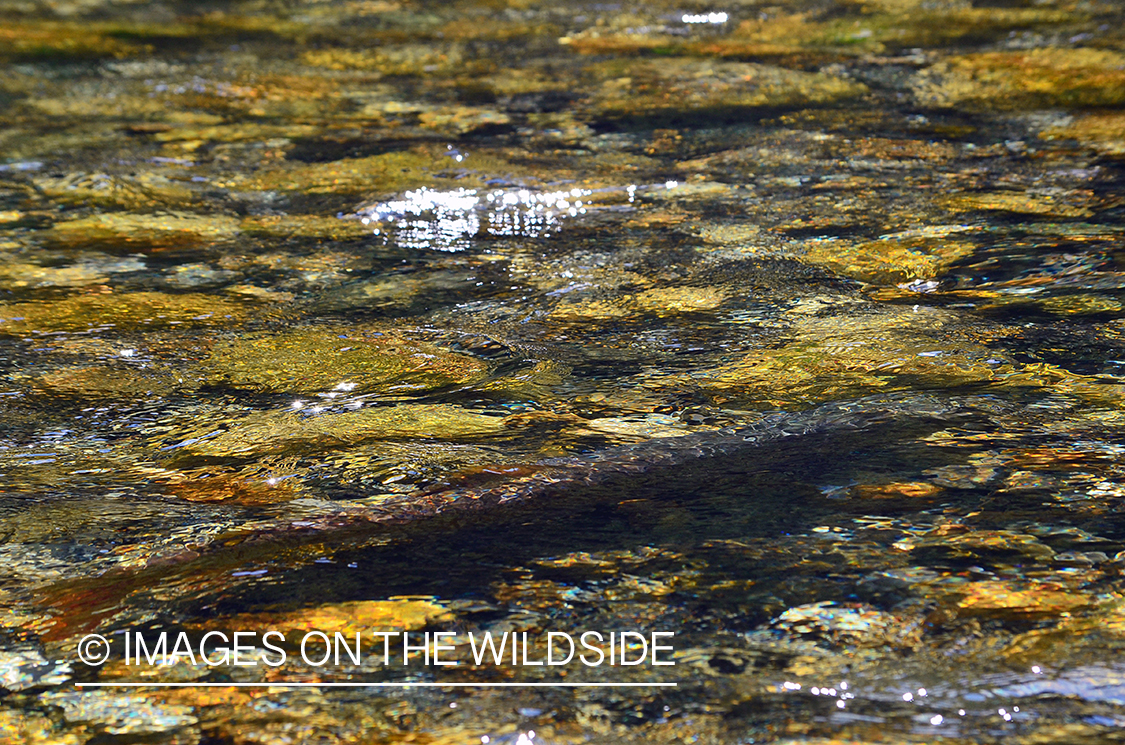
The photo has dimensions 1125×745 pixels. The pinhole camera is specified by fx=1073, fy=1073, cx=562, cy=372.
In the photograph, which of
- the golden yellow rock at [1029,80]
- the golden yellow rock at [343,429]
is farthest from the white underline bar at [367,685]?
the golden yellow rock at [1029,80]

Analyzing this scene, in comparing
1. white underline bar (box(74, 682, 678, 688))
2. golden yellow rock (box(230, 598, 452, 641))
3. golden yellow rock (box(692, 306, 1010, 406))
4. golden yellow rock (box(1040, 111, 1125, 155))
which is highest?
golden yellow rock (box(1040, 111, 1125, 155))

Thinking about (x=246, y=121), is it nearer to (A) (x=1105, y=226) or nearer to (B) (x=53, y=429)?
(B) (x=53, y=429)

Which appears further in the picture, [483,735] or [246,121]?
[246,121]

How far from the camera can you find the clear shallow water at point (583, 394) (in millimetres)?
1067

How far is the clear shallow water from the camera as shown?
3.50 feet

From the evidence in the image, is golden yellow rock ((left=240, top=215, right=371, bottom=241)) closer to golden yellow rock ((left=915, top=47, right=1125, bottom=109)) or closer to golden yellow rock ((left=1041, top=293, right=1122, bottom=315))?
golden yellow rock ((left=1041, top=293, right=1122, bottom=315))

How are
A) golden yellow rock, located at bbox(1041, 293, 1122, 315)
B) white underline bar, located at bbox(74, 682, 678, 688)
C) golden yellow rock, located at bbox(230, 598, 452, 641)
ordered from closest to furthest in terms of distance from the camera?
white underline bar, located at bbox(74, 682, 678, 688) → golden yellow rock, located at bbox(230, 598, 452, 641) → golden yellow rock, located at bbox(1041, 293, 1122, 315)

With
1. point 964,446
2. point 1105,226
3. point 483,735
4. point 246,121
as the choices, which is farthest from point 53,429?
point 1105,226

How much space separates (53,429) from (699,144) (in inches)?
70.3

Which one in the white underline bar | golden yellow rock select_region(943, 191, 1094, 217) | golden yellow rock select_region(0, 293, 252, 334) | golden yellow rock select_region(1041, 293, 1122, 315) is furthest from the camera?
golden yellow rock select_region(943, 191, 1094, 217)

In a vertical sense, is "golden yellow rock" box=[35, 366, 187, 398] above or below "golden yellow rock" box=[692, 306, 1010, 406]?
below

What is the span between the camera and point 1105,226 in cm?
218

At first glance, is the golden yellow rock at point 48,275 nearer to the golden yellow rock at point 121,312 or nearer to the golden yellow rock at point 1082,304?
the golden yellow rock at point 121,312

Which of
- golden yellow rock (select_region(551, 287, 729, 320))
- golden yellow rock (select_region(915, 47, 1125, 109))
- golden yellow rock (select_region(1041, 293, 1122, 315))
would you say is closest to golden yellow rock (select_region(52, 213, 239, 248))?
golden yellow rock (select_region(551, 287, 729, 320))
